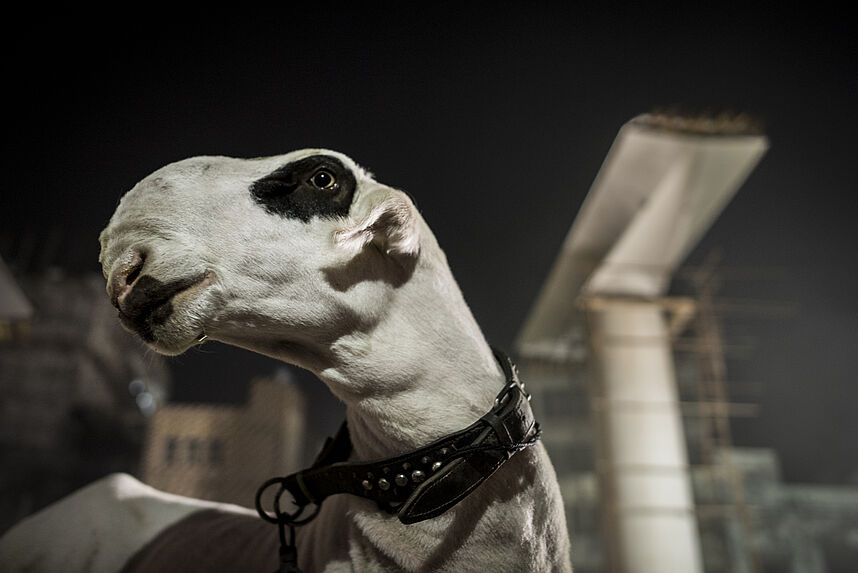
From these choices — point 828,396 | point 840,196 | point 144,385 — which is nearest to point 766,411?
point 828,396

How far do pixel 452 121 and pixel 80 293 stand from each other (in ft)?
6.06

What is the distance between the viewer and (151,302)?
0.68 metres

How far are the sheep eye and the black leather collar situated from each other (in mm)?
352

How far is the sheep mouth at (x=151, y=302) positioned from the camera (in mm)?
671

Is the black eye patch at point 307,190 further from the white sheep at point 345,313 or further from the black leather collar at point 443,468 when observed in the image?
the black leather collar at point 443,468

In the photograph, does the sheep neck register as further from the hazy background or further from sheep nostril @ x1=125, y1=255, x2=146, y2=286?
the hazy background

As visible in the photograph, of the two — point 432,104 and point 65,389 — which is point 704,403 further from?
point 65,389

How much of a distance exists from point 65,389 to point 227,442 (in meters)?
0.87

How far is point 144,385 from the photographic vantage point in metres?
2.97

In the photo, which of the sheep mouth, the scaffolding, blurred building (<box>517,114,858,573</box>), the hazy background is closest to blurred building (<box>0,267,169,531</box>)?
the hazy background

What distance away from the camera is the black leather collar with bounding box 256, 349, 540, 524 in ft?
2.36

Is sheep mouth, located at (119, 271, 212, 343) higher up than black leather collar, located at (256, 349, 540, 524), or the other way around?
sheep mouth, located at (119, 271, 212, 343)

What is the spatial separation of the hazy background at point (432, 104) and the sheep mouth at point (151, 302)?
→ 34.8 inches

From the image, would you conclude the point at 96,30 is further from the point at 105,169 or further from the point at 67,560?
the point at 67,560
